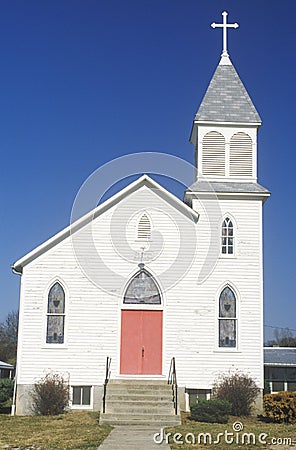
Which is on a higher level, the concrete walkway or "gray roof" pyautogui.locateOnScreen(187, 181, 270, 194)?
"gray roof" pyautogui.locateOnScreen(187, 181, 270, 194)

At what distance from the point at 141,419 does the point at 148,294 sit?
4.80 meters

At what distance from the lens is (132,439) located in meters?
15.6

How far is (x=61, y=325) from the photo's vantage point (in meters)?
21.7

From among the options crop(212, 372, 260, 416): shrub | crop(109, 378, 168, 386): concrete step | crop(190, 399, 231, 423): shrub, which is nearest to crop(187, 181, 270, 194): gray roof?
crop(212, 372, 260, 416): shrub

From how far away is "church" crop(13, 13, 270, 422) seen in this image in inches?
843

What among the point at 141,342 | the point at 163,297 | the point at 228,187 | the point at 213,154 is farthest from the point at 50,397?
the point at 213,154

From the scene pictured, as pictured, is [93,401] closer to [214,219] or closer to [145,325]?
[145,325]

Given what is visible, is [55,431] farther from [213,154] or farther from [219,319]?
[213,154]

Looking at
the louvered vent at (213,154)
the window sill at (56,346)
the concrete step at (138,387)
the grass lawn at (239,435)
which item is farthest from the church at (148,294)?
the grass lawn at (239,435)

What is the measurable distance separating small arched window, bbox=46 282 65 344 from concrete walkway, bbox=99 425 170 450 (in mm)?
4799

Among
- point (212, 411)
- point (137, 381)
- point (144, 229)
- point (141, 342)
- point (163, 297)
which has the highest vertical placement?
point (144, 229)

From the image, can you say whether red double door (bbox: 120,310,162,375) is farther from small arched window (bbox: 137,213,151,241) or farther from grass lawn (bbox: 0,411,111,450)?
small arched window (bbox: 137,213,151,241)

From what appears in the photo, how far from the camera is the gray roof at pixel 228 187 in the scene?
890 inches

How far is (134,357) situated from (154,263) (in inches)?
123
